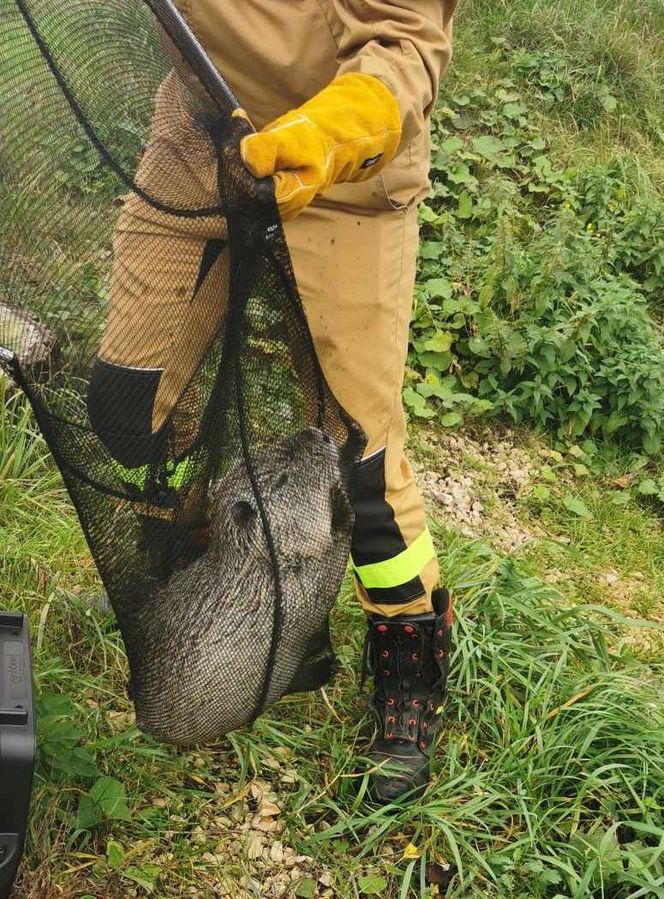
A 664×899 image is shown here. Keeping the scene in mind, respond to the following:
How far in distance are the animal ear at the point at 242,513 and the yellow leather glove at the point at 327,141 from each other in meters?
0.50

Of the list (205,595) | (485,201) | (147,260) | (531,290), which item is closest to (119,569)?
(205,595)

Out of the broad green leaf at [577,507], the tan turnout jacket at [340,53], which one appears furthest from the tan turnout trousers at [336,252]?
the broad green leaf at [577,507]

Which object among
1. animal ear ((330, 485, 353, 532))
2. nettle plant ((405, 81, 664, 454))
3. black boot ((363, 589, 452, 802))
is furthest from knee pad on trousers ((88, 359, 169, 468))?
nettle plant ((405, 81, 664, 454))

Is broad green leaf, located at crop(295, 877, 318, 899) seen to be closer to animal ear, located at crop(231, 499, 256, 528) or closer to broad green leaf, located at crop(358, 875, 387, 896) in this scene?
broad green leaf, located at crop(358, 875, 387, 896)

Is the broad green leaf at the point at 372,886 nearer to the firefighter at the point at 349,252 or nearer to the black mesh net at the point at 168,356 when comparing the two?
the firefighter at the point at 349,252

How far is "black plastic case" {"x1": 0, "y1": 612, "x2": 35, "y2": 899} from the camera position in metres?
1.53

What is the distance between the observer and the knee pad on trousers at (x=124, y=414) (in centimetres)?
160

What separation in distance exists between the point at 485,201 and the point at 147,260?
Answer: 3222 millimetres

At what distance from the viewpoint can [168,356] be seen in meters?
1.75

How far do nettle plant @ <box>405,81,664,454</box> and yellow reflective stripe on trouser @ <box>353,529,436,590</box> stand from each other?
1.72 meters

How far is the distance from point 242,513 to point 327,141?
0.64 metres

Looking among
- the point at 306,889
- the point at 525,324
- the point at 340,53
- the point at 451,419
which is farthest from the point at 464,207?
the point at 306,889

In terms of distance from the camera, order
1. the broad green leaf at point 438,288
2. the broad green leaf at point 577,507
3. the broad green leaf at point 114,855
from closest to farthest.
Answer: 1. the broad green leaf at point 114,855
2. the broad green leaf at point 577,507
3. the broad green leaf at point 438,288

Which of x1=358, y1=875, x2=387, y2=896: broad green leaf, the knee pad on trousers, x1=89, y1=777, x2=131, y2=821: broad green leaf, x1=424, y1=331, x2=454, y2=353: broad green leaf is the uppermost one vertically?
the knee pad on trousers
